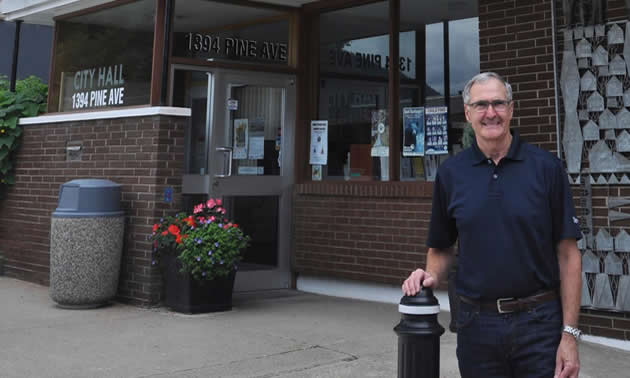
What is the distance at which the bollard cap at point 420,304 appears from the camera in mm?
2555

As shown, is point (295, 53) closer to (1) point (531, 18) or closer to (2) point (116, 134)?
(2) point (116, 134)

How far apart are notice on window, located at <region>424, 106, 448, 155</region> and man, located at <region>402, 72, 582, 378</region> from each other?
182 inches

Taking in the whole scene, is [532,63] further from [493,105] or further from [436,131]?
[493,105]

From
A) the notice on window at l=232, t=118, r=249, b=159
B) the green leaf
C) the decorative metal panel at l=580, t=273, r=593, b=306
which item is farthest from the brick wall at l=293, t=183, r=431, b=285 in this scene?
the green leaf

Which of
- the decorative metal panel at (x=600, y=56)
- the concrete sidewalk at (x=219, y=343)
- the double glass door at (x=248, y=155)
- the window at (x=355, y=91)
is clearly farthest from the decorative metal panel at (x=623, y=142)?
the double glass door at (x=248, y=155)

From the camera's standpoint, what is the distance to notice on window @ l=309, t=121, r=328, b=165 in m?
8.19

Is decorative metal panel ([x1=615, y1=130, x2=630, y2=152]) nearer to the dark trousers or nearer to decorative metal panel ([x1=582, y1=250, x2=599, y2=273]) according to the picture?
decorative metal panel ([x1=582, y1=250, x2=599, y2=273])

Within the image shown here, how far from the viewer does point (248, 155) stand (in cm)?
811

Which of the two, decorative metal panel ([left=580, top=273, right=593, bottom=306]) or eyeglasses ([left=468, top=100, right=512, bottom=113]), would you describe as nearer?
eyeglasses ([left=468, top=100, right=512, bottom=113])

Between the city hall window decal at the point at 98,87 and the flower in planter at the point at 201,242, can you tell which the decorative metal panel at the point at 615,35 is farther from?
the city hall window decal at the point at 98,87

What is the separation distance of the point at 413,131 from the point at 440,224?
4748mm

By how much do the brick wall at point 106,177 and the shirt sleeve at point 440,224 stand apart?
4.86 metres

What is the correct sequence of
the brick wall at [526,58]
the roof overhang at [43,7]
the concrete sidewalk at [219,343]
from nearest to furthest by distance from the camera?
the concrete sidewalk at [219,343] → the brick wall at [526,58] → the roof overhang at [43,7]

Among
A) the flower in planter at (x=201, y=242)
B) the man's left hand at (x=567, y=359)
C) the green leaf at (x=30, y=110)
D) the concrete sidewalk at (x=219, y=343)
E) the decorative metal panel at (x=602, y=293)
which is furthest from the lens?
the green leaf at (x=30, y=110)
